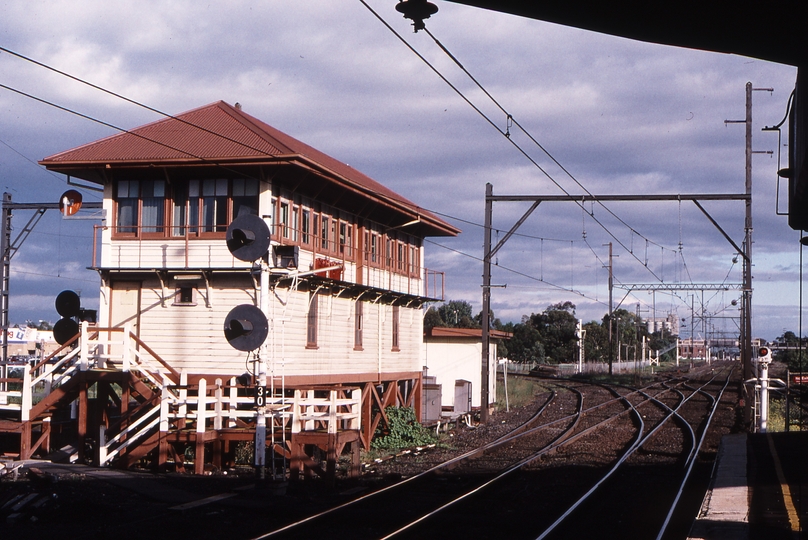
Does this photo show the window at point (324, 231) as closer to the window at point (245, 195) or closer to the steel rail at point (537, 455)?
the window at point (245, 195)

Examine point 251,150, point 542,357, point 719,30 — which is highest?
point 251,150

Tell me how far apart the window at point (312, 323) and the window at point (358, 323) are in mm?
2811

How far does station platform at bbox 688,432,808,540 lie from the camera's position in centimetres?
945

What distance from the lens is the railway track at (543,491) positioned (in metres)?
11.3

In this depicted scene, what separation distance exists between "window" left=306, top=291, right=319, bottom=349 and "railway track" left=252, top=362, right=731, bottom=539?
16.4ft

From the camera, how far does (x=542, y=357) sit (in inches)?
4072

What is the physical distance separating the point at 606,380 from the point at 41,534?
55707 mm

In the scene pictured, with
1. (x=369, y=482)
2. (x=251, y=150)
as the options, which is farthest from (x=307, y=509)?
(x=251, y=150)

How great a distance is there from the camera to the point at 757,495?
11.7 m

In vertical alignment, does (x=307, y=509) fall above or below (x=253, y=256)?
below

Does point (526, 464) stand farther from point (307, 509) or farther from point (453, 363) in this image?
point (453, 363)

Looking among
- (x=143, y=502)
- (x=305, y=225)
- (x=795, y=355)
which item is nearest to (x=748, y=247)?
(x=305, y=225)

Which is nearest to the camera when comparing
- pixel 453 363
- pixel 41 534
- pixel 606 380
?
pixel 41 534

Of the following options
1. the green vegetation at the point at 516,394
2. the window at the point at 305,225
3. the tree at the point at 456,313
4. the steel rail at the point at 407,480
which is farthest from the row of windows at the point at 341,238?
the tree at the point at 456,313
